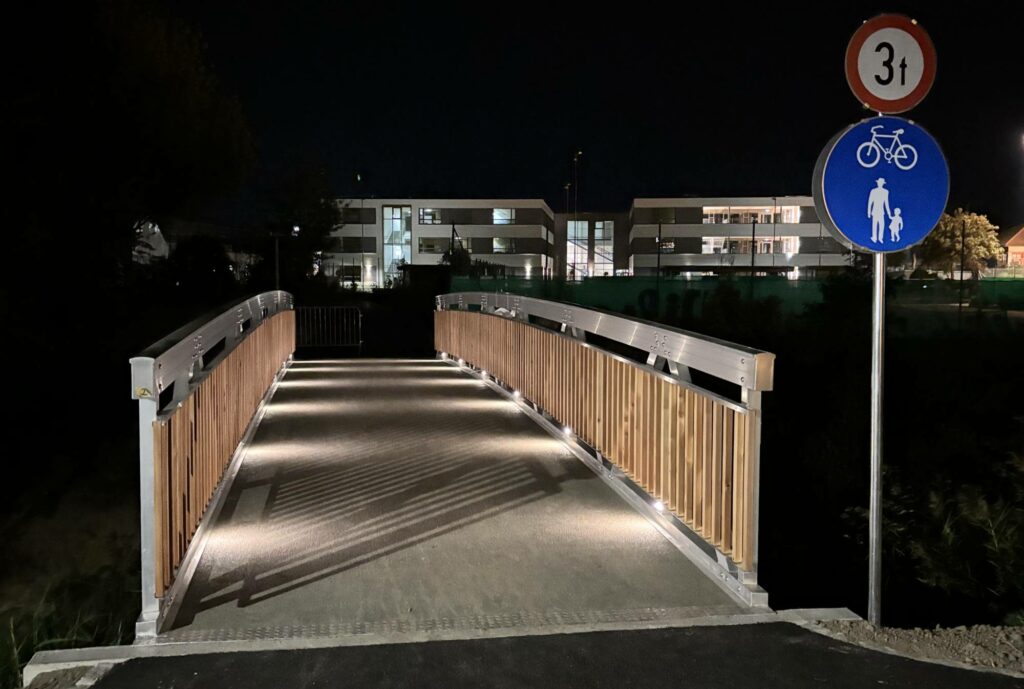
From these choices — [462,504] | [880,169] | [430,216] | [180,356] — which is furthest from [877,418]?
[430,216]

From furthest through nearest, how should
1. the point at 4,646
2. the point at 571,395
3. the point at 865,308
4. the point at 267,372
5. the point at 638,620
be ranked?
the point at 865,308, the point at 267,372, the point at 571,395, the point at 4,646, the point at 638,620

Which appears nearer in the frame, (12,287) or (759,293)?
(12,287)

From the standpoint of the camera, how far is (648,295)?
68.4 feet

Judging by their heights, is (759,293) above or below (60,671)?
above

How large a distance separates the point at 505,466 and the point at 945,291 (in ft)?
51.6

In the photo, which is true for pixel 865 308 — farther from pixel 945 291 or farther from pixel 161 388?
pixel 161 388

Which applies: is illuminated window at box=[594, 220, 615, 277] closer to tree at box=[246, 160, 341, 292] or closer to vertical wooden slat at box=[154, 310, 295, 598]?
tree at box=[246, 160, 341, 292]

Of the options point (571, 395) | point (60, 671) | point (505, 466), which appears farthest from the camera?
point (571, 395)

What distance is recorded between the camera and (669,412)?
18.0 ft

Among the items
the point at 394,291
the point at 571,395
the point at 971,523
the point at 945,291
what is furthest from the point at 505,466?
the point at 394,291

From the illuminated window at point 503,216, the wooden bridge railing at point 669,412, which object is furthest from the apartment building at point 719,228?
the wooden bridge railing at point 669,412

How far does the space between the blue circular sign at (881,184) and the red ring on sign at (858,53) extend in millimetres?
135

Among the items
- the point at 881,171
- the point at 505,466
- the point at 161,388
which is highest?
the point at 881,171

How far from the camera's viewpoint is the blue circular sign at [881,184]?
4.28m
